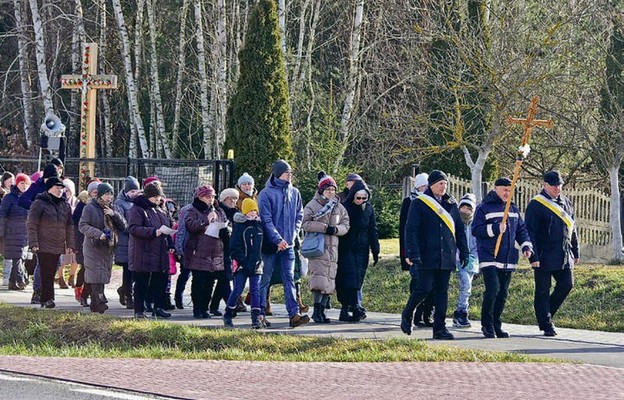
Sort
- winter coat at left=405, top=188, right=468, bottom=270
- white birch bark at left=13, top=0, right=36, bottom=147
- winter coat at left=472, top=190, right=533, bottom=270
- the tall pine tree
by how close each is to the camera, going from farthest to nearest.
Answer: white birch bark at left=13, top=0, right=36, bottom=147
the tall pine tree
winter coat at left=472, top=190, right=533, bottom=270
winter coat at left=405, top=188, right=468, bottom=270

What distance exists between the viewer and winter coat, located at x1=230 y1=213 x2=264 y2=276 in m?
15.7

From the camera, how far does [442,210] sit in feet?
48.9

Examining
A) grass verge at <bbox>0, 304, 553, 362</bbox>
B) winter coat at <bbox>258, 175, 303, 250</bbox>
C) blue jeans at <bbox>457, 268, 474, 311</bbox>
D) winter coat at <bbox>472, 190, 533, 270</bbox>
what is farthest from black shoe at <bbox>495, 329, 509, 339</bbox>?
winter coat at <bbox>258, 175, 303, 250</bbox>

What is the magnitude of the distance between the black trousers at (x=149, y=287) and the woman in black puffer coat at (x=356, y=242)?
92.1 inches

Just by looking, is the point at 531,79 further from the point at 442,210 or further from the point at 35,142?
the point at 35,142

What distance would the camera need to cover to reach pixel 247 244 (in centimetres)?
1573

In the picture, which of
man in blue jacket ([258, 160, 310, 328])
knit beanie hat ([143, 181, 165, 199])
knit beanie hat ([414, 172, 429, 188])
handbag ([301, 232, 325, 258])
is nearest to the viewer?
man in blue jacket ([258, 160, 310, 328])

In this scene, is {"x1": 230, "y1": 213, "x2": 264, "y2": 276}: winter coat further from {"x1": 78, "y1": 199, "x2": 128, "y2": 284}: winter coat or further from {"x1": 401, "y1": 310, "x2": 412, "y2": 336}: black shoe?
{"x1": 78, "y1": 199, "x2": 128, "y2": 284}: winter coat

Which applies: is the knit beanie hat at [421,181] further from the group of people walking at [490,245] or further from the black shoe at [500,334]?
the black shoe at [500,334]

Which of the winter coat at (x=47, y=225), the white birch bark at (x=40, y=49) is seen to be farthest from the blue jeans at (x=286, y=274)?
the white birch bark at (x=40, y=49)

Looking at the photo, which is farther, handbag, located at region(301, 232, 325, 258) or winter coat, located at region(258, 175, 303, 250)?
handbag, located at region(301, 232, 325, 258)

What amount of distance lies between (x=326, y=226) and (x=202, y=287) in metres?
2.10

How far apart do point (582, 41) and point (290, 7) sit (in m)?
16.9

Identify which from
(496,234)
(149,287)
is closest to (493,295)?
(496,234)
